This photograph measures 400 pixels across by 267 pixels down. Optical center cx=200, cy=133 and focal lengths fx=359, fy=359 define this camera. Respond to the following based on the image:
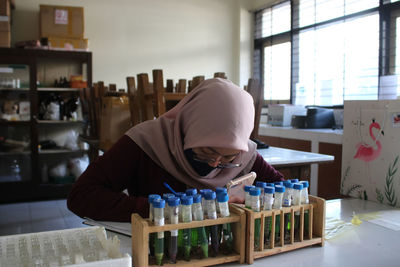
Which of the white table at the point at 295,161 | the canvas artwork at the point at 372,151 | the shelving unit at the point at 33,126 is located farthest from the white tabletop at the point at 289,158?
the shelving unit at the point at 33,126

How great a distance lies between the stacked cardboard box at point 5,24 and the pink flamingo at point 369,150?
3.48 m

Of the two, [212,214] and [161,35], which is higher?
[161,35]

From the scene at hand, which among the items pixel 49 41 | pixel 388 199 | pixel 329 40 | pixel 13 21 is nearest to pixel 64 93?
pixel 49 41

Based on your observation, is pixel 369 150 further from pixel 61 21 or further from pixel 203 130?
pixel 61 21

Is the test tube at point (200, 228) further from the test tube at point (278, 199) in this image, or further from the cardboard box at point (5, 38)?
the cardboard box at point (5, 38)

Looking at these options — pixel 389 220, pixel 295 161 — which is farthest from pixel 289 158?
pixel 389 220

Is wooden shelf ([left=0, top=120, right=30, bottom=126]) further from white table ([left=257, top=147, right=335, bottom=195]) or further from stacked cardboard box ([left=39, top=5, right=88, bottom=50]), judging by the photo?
white table ([left=257, top=147, right=335, bottom=195])

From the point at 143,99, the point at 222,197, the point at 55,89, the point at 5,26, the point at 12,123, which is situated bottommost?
the point at 222,197

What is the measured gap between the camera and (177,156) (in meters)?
1.21

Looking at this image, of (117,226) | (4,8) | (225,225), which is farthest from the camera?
(4,8)

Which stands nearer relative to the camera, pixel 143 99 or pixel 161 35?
pixel 143 99

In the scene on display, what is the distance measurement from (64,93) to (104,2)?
3.92 feet

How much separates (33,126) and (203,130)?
129 inches

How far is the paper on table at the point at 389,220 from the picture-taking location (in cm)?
117
